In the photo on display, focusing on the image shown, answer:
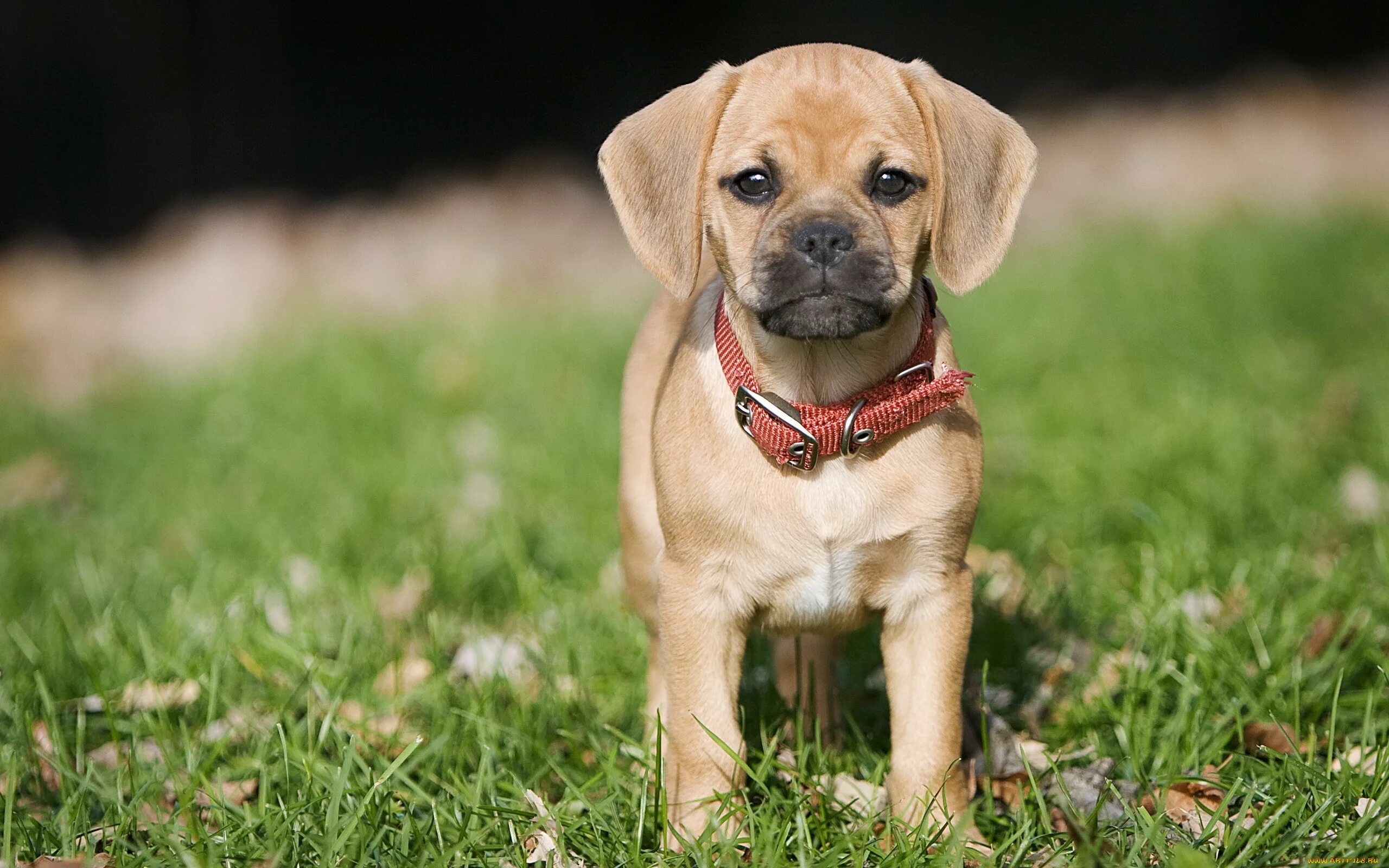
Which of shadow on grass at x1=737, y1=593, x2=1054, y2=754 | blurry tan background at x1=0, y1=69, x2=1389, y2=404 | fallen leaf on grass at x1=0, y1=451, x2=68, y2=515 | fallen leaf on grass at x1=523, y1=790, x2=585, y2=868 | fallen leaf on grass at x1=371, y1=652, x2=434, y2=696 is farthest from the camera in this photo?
blurry tan background at x1=0, y1=69, x2=1389, y2=404

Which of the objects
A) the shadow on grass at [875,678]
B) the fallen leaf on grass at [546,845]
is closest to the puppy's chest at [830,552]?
the shadow on grass at [875,678]

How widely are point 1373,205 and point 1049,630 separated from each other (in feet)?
21.3

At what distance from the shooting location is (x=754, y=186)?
2602mm

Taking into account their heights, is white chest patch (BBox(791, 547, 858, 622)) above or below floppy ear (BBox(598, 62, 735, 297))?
below

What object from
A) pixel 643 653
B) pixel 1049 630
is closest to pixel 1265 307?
pixel 1049 630

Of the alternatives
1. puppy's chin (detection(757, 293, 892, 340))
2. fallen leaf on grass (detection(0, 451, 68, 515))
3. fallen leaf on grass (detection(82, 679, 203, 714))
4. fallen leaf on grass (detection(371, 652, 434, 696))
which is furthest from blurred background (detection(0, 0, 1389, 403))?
puppy's chin (detection(757, 293, 892, 340))

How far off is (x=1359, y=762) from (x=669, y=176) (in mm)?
1789

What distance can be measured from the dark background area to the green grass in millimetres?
3543

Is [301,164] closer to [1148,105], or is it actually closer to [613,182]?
[1148,105]

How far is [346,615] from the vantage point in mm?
→ 3557

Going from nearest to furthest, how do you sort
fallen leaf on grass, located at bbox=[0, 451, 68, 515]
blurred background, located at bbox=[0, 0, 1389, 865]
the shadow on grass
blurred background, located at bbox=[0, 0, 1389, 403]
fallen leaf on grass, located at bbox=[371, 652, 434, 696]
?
1. blurred background, located at bbox=[0, 0, 1389, 865]
2. the shadow on grass
3. fallen leaf on grass, located at bbox=[371, 652, 434, 696]
4. fallen leaf on grass, located at bbox=[0, 451, 68, 515]
5. blurred background, located at bbox=[0, 0, 1389, 403]

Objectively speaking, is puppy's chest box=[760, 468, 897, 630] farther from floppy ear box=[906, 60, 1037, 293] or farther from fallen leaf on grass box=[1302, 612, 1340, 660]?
fallen leaf on grass box=[1302, 612, 1340, 660]

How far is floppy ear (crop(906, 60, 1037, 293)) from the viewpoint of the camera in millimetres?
2607

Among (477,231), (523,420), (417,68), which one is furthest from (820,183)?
(417,68)
